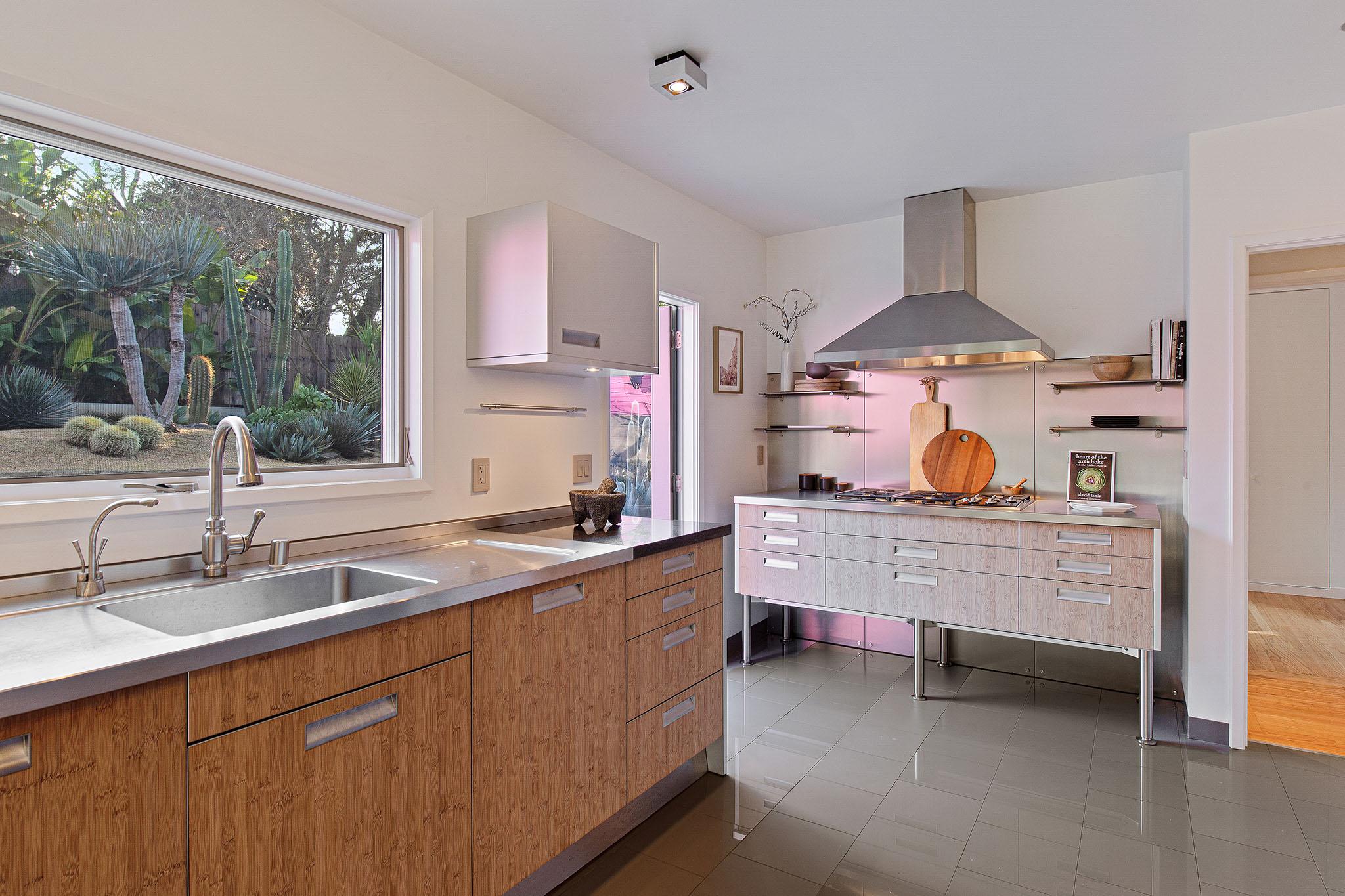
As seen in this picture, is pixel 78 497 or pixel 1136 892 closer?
pixel 78 497

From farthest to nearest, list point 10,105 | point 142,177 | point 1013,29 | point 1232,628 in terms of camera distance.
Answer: point 1232,628 < point 1013,29 < point 142,177 < point 10,105

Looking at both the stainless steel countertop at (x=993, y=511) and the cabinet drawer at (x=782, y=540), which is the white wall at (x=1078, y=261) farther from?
the cabinet drawer at (x=782, y=540)

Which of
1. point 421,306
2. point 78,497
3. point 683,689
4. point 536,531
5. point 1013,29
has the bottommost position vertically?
point 683,689

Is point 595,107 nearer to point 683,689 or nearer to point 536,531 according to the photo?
point 536,531

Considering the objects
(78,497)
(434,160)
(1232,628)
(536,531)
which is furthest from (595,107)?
(1232,628)

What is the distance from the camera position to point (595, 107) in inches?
105

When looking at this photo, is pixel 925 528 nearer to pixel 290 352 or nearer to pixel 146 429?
pixel 290 352

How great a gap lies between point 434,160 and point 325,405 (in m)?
0.88

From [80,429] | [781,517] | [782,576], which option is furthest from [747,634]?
[80,429]

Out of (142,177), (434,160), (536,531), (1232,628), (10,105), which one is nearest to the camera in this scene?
(10,105)

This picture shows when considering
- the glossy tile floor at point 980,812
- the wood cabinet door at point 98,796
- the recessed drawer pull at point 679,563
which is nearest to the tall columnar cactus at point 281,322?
the wood cabinet door at point 98,796

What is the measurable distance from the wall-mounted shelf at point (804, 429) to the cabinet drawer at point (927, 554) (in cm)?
92

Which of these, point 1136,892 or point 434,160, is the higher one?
point 434,160

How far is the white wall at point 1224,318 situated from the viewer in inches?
109
